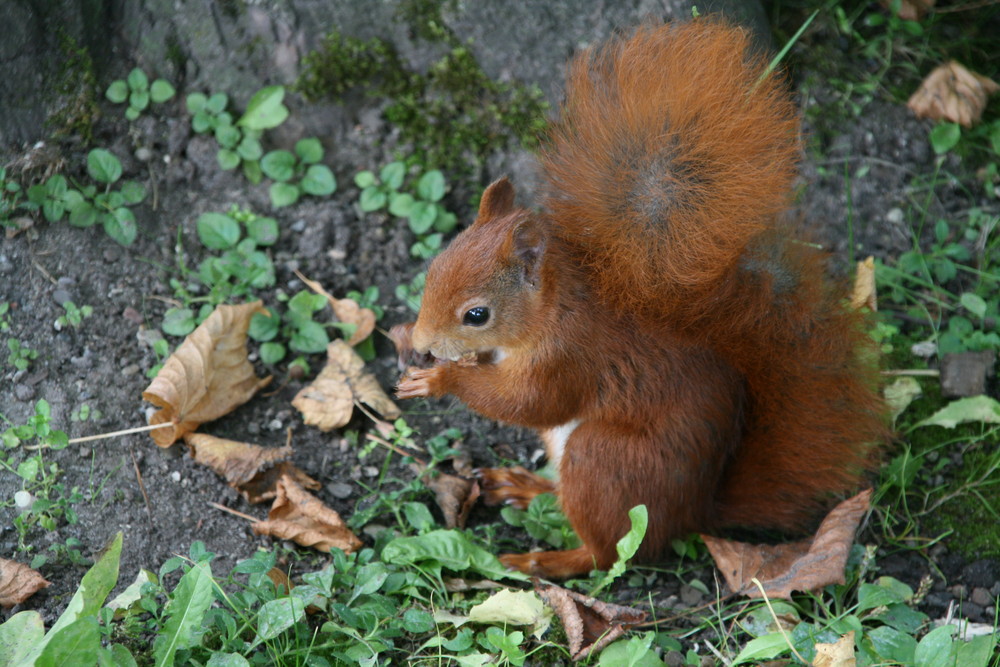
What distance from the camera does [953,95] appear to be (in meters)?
2.84

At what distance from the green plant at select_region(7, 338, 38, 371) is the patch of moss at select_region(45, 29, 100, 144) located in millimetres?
639

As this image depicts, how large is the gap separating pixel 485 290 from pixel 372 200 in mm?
920

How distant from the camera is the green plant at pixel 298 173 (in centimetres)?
272

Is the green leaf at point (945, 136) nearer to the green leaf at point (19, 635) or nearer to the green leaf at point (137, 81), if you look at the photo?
the green leaf at point (137, 81)

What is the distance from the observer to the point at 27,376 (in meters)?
2.20

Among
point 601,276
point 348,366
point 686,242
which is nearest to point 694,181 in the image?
point 686,242

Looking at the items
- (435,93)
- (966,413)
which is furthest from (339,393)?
(966,413)

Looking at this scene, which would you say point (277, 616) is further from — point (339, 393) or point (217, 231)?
point (217, 231)

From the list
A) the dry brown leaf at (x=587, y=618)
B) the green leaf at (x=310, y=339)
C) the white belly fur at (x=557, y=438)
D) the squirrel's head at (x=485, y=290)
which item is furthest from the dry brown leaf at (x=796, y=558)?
the green leaf at (x=310, y=339)

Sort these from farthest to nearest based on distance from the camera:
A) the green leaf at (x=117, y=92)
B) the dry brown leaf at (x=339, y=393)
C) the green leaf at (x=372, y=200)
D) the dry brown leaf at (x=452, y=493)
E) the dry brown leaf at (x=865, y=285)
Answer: the green leaf at (x=372, y=200) < the green leaf at (x=117, y=92) < the dry brown leaf at (x=865, y=285) < the dry brown leaf at (x=339, y=393) < the dry brown leaf at (x=452, y=493)

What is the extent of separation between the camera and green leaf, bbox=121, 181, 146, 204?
8.42ft

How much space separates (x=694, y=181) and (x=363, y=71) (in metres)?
1.36

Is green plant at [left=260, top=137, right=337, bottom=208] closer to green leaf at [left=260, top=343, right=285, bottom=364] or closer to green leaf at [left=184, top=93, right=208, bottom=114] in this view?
green leaf at [left=184, top=93, right=208, bottom=114]

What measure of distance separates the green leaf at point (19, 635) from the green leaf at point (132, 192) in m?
1.34
